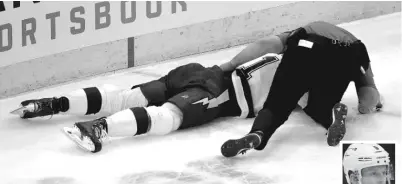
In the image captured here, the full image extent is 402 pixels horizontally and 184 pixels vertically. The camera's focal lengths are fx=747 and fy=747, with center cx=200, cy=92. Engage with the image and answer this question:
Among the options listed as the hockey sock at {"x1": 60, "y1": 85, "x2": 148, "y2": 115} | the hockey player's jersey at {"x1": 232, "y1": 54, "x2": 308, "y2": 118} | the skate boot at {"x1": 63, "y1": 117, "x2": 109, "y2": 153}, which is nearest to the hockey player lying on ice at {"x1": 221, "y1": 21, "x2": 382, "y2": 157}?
the hockey player's jersey at {"x1": 232, "y1": 54, "x2": 308, "y2": 118}

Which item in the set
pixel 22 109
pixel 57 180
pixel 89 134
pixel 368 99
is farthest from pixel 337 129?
pixel 22 109

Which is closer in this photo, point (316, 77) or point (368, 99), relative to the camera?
point (316, 77)

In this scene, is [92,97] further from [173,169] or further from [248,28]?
[248,28]

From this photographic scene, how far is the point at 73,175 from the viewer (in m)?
2.49

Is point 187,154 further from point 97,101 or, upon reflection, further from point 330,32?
point 330,32

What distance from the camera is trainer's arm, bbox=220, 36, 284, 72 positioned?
2963 mm

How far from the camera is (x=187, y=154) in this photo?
105 inches

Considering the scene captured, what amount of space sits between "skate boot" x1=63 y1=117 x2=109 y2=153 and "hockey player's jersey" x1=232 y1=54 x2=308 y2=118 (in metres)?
0.57

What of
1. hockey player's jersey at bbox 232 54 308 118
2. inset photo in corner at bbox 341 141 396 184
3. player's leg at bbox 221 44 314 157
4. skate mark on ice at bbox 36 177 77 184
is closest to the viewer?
inset photo in corner at bbox 341 141 396 184

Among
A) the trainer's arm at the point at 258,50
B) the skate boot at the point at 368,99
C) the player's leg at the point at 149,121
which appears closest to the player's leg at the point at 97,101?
the player's leg at the point at 149,121

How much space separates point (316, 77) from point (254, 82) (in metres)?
0.29

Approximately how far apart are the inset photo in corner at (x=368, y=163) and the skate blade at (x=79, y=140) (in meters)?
1.05

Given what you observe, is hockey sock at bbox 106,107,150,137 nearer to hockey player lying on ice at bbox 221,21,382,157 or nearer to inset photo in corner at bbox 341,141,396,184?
hockey player lying on ice at bbox 221,21,382,157

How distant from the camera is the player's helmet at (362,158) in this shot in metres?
1.89
